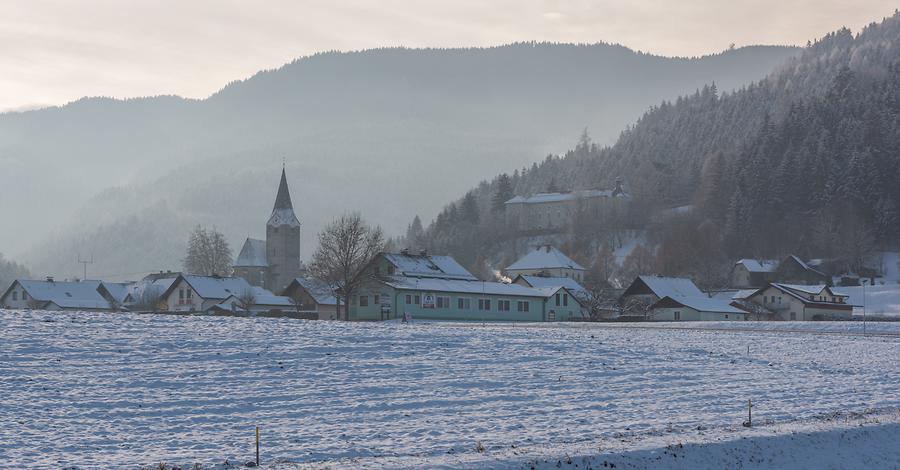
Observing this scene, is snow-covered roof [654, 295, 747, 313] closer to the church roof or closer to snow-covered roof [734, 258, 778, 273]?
snow-covered roof [734, 258, 778, 273]

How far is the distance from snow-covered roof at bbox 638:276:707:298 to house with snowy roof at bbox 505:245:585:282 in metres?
35.2

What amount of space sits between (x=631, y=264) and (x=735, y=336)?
11689cm

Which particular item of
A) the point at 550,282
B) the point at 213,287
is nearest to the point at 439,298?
the point at 550,282

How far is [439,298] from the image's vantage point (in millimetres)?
96125

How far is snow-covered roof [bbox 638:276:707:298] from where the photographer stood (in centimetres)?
11825

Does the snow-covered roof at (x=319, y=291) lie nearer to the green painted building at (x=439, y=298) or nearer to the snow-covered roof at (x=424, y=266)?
the snow-covered roof at (x=424, y=266)

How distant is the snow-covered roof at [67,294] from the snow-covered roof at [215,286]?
11.9m

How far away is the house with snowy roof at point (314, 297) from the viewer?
112 meters

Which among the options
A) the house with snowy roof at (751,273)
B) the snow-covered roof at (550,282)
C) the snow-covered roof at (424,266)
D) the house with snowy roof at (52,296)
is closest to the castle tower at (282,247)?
the house with snowy roof at (52,296)

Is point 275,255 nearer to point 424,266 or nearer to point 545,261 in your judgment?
point 545,261

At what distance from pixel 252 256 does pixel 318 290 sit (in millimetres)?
80326

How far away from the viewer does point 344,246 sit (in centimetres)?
9050

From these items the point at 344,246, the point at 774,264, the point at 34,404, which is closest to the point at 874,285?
the point at 774,264

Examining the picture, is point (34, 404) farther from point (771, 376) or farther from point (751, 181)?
point (751, 181)
